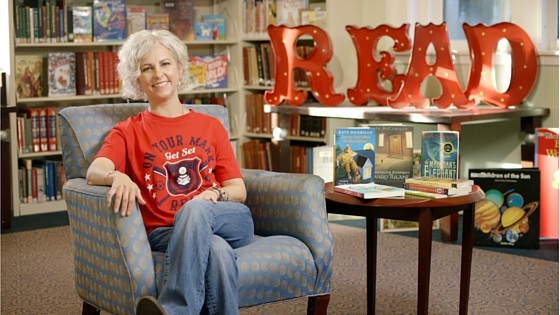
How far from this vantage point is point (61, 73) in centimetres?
565

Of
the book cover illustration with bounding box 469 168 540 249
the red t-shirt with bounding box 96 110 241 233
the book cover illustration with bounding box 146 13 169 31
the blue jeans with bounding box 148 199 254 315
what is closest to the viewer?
the blue jeans with bounding box 148 199 254 315

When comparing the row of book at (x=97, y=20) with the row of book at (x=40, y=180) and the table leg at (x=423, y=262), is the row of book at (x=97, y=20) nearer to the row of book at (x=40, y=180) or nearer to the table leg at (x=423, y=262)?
the row of book at (x=40, y=180)

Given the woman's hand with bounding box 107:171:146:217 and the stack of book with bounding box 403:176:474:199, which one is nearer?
the woman's hand with bounding box 107:171:146:217

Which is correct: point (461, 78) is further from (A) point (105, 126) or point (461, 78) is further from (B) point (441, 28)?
(A) point (105, 126)

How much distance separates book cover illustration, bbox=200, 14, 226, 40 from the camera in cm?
611

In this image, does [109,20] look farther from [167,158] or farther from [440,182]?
[440,182]

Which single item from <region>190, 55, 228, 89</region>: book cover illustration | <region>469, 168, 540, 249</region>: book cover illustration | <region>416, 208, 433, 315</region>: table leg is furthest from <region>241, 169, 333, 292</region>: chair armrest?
<region>190, 55, 228, 89</region>: book cover illustration

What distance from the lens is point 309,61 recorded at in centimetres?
538

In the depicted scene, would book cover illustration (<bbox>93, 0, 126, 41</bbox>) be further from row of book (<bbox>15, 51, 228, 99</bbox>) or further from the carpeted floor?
the carpeted floor

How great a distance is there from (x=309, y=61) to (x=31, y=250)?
182 centimetres

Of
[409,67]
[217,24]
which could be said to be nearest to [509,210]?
[409,67]

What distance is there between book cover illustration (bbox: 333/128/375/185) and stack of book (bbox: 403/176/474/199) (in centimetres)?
14

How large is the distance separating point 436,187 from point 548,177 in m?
1.90

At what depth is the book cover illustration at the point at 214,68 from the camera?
614 centimetres
